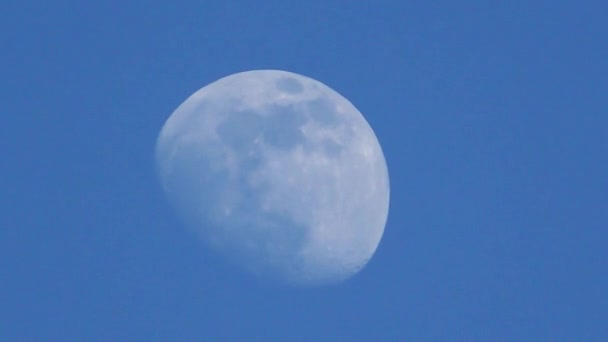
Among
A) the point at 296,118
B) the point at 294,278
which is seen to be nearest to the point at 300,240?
the point at 294,278

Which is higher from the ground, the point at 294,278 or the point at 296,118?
the point at 296,118

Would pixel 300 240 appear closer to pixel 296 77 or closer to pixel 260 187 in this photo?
pixel 260 187

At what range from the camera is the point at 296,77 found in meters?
23.8

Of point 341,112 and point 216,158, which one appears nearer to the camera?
point 216,158

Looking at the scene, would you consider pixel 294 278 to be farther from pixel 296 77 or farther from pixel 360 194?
pixel 296 77

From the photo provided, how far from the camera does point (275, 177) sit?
21.8 meters

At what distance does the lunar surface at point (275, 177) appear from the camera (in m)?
21.8

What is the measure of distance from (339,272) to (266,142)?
115 inches

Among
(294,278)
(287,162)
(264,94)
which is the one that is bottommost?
(294,278)

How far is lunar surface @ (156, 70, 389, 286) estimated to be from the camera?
71.5ft

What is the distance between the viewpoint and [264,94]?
22891mm

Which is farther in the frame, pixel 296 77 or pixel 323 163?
pixel 296 77

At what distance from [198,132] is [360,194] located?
3.12 metres

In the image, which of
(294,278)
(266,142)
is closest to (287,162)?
(266,142)
